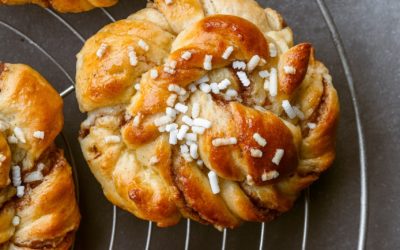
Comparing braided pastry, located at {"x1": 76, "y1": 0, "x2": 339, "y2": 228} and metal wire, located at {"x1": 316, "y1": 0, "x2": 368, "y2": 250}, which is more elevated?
braided pastry, located at {"x1": 76, "y1": 0, "x2": 339, "y2": 228}

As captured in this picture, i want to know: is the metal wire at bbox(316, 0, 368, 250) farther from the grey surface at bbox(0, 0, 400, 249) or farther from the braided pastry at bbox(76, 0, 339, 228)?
the braided pastry at bbox(76, 0, 339, 228)

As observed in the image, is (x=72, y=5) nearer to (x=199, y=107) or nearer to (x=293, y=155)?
(x=199, y=107)

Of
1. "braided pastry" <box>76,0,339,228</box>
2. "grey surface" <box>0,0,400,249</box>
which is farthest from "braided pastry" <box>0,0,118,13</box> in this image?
"braided pastry" <box>76,0,339,228</box>

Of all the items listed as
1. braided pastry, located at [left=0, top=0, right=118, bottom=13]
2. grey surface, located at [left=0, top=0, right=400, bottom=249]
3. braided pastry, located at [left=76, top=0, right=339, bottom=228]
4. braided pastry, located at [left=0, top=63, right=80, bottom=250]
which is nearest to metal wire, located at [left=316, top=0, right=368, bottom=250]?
grey surface, located at [left=0, top=0, right=400, bottom=249]

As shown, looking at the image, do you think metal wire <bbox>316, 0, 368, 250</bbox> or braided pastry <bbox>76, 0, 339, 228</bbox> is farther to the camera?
metal wire <bbox>316, 0, 368, 250</bbox>

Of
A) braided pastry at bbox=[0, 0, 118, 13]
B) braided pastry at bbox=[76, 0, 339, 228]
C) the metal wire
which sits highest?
braided pastry at bbox=[0, 0, 118, 13]

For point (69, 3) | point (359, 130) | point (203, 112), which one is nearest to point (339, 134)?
point (359, 130)

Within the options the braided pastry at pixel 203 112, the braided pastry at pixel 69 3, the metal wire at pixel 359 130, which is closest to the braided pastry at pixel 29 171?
the braided pastry at pixel 203 112
